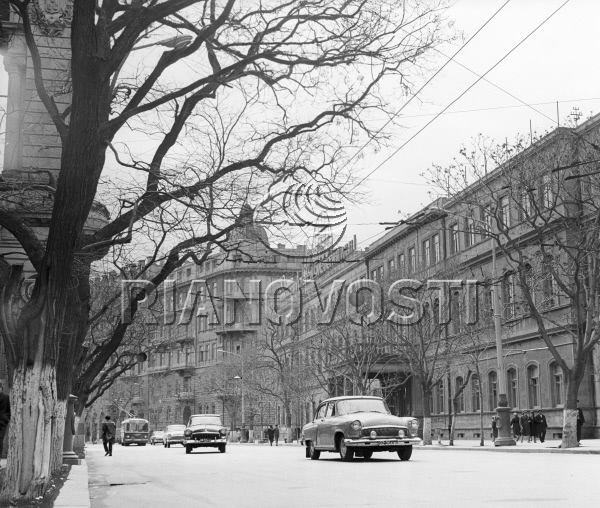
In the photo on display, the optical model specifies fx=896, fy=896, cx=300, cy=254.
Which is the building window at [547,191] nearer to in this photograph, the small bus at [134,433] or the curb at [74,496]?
the curb at [74,496]

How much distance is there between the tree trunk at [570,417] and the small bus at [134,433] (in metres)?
46.4

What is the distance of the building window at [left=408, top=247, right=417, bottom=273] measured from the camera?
6222 cm

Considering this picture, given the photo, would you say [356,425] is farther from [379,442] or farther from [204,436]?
[204,436]

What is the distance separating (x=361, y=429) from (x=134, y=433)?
52098 millimetres

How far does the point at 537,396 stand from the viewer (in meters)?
47.6

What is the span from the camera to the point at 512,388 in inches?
1987

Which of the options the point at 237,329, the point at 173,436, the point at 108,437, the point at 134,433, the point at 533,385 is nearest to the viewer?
the point at 108,437

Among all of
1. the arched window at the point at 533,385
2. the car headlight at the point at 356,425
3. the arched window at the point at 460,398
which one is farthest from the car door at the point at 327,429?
the arched window at the point at 460,398

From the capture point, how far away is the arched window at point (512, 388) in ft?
163

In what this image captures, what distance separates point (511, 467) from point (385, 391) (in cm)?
4501

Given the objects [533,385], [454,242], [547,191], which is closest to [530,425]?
[533,385]

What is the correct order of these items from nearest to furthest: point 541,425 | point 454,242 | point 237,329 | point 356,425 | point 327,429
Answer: point 356,425 → point 327,429 → point 541,425 → point 454,242 → point 237,329

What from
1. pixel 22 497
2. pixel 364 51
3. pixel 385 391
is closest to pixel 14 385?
pixel 22 497

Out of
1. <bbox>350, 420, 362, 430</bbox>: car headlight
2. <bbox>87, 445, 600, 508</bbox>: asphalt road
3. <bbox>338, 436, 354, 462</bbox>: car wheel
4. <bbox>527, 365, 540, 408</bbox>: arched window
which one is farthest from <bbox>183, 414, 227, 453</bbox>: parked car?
<bbox>87, 445, 600, 508</bbox>: asphalt road
